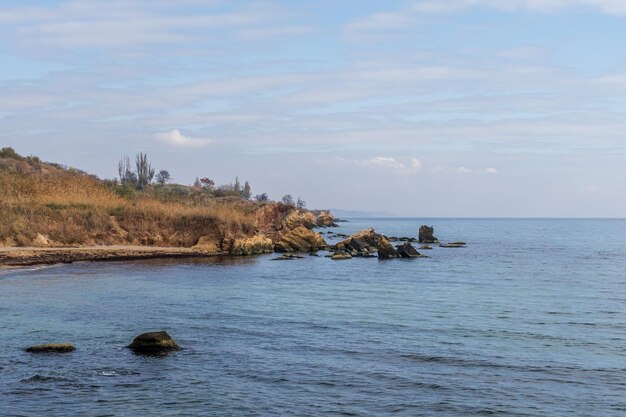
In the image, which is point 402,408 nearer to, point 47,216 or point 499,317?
point 499,317

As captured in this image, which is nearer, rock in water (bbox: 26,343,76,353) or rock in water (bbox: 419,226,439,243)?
rock in water (bbox: 26,343,76,353)

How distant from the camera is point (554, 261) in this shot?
68.2 metres

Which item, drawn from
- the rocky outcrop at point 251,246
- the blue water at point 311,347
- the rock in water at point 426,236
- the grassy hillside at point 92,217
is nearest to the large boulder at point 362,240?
the rocky outcrop at point 251,246

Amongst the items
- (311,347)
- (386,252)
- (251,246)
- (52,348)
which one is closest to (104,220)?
(251,246)

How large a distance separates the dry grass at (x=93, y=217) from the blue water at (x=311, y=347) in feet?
44.2

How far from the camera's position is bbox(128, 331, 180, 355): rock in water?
21.8m

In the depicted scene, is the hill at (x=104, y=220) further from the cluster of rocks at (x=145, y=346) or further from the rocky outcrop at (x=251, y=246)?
the cluster of rocks at (x=145, y=346)

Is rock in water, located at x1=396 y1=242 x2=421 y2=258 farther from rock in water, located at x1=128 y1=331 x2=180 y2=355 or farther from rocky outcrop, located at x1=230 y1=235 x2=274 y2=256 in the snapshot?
rock in water, located at x1=128 y1=331 x2=180 y2=355

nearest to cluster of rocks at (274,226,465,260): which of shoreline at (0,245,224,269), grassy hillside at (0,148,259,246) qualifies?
grassy hillside at (0,148,259,246)

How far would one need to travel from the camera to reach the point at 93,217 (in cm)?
6100

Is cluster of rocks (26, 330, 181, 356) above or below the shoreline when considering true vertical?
below

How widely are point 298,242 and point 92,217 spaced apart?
25236 millimetres

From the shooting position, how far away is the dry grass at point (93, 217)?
57.5 metres

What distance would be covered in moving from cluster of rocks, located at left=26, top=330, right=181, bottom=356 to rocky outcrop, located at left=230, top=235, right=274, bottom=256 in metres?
44.9
